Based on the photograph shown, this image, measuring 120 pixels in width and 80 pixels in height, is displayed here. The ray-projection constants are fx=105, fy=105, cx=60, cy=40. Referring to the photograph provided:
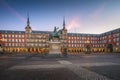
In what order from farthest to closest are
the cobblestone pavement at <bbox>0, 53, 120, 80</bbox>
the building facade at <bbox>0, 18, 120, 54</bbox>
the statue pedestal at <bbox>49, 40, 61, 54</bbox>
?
1. the building facade at <bbox>0, 18, 120, 54</bbox>
2. the statue pedestal at <bbox>49, 40, 61, 54</bbox>
3. the cobblestone pavement at <bbox>0, 53, 120, 80</bbox>

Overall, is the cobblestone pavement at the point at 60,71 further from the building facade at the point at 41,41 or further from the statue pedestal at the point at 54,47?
the building facade at the point at 41,41

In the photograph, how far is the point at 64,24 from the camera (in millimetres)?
103062

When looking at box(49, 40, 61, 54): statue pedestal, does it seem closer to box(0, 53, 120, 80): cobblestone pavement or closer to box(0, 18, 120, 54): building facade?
box(0, 53, 120, 80): cobblestone pavement

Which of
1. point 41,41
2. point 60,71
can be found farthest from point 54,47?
point 41,41

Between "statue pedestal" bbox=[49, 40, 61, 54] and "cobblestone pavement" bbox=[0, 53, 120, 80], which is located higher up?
"statue pedestal" bbox=[49, 40, 61, 54]

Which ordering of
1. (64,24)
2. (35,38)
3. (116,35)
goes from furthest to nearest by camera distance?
(64,24) → (35,38) → (116,35)

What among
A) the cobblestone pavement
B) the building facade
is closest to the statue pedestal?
the cobblestone pavement

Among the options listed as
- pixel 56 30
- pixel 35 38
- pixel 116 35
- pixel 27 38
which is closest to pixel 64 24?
→ pixel 35 38

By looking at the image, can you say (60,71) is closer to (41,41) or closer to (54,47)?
(54,47)

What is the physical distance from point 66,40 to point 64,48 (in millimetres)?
7961

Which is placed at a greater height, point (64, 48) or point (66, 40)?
point (66, 40)

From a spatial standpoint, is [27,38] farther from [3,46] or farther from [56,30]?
[56,30]

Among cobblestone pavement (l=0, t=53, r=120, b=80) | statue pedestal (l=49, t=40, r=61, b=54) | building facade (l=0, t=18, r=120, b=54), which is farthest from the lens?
building facade (l=0, t=18, r=120, b=54)

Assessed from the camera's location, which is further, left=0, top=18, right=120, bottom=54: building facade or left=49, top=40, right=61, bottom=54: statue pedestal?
left=0, top=18, right=120, bottom=54: building facade
